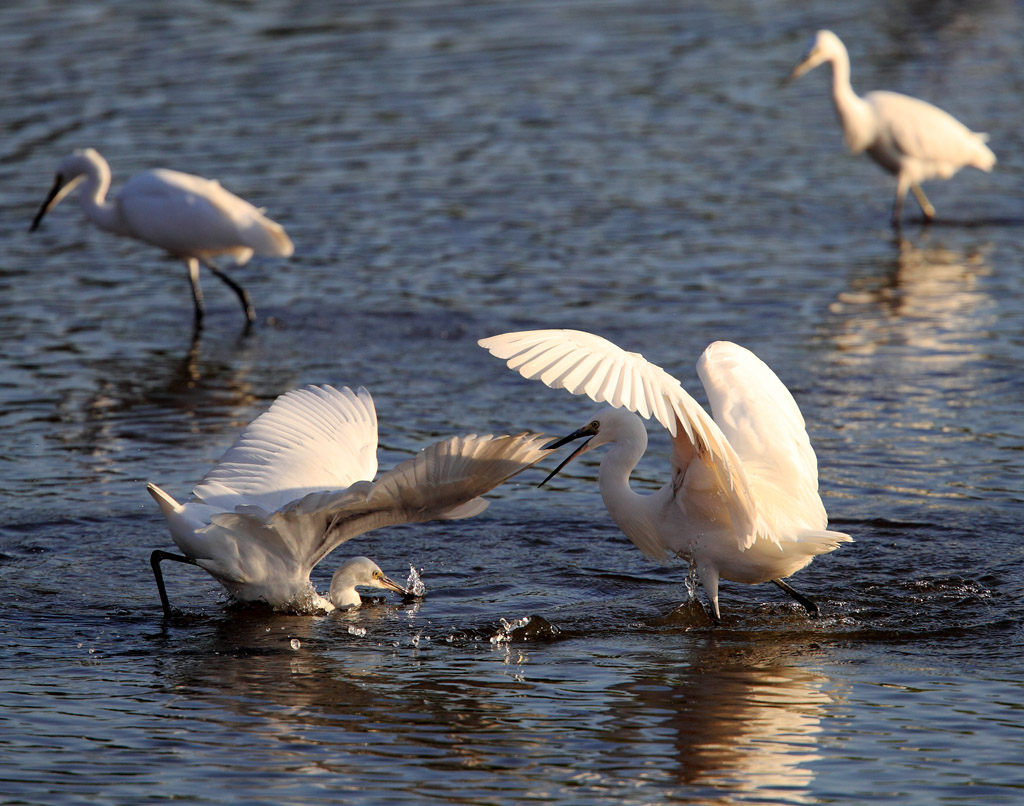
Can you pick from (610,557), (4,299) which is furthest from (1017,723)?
(4,299)

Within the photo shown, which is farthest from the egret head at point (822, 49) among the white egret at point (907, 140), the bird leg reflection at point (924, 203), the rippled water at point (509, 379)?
the bird leg reflection at point (924, 203)

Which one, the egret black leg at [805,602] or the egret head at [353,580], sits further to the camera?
the egret head at [353,580]

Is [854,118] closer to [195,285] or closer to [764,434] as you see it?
[195,285]

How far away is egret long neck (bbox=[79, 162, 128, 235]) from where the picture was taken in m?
12.5

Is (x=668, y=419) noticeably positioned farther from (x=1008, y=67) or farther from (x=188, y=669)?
(x=1008, y=67)

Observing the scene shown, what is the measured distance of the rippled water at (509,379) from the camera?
525 cm

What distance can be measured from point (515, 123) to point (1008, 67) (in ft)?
22.8

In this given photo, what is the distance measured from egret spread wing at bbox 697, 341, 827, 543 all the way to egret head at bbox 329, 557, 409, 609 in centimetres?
166

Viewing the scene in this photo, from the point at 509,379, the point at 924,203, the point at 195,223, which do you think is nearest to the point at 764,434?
the point at 509,379

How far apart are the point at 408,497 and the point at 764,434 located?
1.63m

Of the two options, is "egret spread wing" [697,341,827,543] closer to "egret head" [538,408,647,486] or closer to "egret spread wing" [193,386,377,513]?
"egret head" [538,408,647,486]

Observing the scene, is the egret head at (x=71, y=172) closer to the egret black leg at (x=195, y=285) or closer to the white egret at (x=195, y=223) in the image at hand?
the white egret at (x=195, y=223)

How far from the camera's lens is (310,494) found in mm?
5977

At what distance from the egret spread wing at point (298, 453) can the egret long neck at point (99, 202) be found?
5.98 m
